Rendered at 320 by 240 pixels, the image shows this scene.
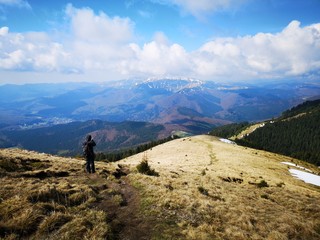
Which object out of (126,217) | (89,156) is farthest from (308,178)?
(126,217)

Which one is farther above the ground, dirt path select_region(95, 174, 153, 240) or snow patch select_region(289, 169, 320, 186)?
dirt path select_region(95, 174, 153, 240)

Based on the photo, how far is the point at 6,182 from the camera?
51.5 feet

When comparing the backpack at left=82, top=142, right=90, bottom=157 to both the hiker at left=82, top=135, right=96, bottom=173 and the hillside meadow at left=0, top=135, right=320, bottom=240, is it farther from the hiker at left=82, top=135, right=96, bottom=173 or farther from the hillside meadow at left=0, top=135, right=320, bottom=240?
the hillside meadow at left=0, top=135, right=320, bottom=240

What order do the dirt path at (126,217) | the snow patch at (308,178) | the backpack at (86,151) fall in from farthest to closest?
the snow patch at (308,178) → the backpack at (86,151) → the dirt path at (126,217)

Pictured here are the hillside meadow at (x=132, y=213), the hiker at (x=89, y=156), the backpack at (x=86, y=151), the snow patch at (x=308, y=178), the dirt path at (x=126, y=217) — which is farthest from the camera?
Answer: the snow patch at (x=308, y=178)

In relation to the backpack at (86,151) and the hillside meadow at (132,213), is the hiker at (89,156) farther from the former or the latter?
the hillside meadow at (132,213)

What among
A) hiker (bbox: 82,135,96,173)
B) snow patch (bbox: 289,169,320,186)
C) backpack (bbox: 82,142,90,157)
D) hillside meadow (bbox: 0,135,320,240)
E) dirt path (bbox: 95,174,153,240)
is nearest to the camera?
hillside meadow (bbox: 0,135,320,240)

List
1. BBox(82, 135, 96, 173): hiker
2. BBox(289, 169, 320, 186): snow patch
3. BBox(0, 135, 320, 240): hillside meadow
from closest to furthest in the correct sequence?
BBox(0, 135, 320, 240): hillside meadow
BBox(82, 135, 96, 173): hiker
BBox(289, 169, 320, 186): snow patch

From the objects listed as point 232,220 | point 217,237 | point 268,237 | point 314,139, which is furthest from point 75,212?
point 314,139

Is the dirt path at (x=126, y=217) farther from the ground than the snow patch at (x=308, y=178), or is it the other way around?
the dirt path at (x=126, y=217)

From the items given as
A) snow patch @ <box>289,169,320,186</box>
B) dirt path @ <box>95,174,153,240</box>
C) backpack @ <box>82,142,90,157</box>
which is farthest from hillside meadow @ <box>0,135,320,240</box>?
snow patch @ <box>289,169,320,186</box>

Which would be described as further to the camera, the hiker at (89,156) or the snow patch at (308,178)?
the snow patch at (308,178)

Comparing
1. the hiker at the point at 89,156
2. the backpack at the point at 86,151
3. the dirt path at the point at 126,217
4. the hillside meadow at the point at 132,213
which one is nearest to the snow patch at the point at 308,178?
the hillside meadow at the point at 132,213

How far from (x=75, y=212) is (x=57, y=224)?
1.67 meters
